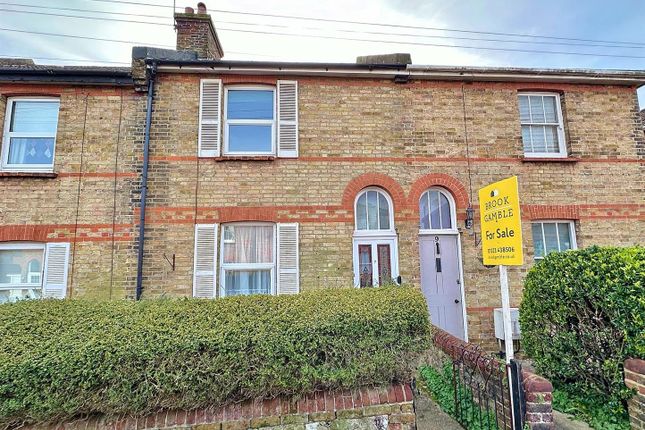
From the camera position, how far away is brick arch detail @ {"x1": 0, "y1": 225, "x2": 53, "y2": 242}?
6992 millimetres

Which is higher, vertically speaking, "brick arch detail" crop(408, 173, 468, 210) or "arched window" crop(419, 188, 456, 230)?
"brick arch detail" crop(408, 173, 468, 210)

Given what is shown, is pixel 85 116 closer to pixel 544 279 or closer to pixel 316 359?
pixel 316 359

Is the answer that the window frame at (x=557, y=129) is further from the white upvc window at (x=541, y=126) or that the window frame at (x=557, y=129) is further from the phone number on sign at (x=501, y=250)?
the phone number on sign at (x=501, y=250)

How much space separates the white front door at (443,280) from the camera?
298 inches

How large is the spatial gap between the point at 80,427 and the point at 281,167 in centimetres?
562

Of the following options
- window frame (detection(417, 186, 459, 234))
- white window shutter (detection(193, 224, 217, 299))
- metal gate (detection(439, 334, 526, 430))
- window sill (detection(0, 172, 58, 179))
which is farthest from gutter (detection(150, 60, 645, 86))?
metal gate (detection(439, 334, 526, 430))

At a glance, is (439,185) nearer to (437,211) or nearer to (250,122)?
(437,211)

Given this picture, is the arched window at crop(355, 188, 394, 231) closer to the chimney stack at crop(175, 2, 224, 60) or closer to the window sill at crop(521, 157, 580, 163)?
the window sill at crop(521, 157, 580, 163)

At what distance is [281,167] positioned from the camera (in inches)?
304

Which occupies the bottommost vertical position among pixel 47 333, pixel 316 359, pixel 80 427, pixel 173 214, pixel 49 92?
pixel 80 427

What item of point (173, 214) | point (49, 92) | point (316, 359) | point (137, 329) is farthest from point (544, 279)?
point (49, 92)

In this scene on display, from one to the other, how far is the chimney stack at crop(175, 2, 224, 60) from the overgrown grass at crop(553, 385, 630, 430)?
10.1 meters

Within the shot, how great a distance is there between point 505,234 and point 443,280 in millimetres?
4388

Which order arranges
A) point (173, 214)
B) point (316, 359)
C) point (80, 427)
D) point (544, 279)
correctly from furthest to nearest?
1. point (173, 214)
2. point (544, 279)
3. point (316, 359)
4. point (80, 427)
